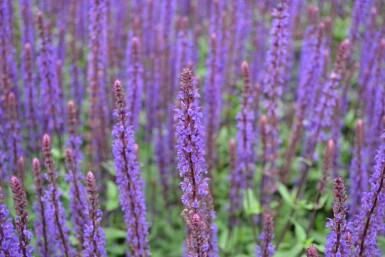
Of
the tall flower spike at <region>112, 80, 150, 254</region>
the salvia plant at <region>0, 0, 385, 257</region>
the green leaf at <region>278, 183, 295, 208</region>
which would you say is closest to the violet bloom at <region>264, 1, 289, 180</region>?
the salvia plant at <region>0, 0, 385, 257</region>

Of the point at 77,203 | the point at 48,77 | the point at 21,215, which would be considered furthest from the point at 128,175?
the point at 48,77

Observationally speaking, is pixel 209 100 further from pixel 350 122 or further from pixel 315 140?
pixel 350 122

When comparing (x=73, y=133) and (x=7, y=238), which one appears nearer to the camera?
(x=7, y=238)

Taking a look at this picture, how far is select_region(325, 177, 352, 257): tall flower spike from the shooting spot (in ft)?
12.8

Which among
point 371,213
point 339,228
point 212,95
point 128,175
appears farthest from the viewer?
point 212,95

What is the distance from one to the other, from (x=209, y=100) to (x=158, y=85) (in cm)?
157

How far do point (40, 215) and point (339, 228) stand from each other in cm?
306

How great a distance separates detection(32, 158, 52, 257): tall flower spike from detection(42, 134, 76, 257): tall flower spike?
0.06m

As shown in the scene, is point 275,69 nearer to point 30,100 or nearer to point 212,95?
point 212,95

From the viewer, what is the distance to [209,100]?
786cm

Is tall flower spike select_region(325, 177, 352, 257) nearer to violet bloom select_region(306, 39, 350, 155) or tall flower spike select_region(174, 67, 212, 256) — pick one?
tall flower spike select_region(174, 67, 212, 256)

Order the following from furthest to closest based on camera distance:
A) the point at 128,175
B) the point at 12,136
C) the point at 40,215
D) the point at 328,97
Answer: the point at 328,97, the point at 12,136, the point at 40,215, the point at 128,175

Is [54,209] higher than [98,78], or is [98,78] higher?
[98,78]

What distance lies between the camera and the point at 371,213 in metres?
4.50
